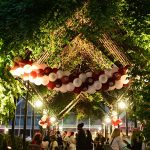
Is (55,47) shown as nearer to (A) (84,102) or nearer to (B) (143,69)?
(B) (143,69)

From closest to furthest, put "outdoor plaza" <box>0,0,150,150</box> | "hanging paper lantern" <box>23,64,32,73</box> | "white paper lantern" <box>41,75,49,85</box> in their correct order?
"outdoor plaza" <box>0,0,150,150</box>, "hanging paper lantern" <box>23,64,32,73</box>, "white paper lantern" <box>41,75,49,85</box>

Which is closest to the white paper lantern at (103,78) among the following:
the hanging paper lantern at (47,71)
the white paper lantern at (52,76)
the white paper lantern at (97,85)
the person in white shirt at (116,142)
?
the white paper lantern at (97,85)

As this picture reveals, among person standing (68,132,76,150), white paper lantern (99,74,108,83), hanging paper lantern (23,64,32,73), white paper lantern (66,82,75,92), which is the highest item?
hanging paper lantern (23,64,32,73)

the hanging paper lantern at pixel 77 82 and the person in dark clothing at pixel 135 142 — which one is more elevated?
the hanging paper lantern at pixel 77 82

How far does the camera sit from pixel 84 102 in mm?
32406

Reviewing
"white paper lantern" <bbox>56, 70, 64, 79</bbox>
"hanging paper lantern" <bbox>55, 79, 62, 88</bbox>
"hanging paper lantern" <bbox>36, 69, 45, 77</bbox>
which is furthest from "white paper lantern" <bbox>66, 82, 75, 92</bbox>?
"hanging paper lantern" <bbox>36, 69, 45, 77</bbox>

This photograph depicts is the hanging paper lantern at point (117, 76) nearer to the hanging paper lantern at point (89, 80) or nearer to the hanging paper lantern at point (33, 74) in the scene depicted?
the hanging paper lantern at point (89, 80)

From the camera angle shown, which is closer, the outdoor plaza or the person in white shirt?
the outdoor plaza

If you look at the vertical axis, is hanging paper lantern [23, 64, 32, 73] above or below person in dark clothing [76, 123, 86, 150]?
above

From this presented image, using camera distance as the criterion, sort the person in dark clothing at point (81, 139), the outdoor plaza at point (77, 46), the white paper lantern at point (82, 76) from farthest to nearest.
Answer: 1. the white paper lantern at point (82, 76)
2. the person in dark clothing at point (81, 139)
3. the outdoor plaza at point (77, 46)

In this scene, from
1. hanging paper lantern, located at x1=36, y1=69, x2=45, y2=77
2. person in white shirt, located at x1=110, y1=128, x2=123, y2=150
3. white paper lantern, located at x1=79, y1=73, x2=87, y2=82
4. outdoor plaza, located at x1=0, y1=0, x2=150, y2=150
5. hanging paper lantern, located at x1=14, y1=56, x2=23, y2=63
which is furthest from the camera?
white paper lantern, located at x1=79, y1=73, x2=87, y2=82

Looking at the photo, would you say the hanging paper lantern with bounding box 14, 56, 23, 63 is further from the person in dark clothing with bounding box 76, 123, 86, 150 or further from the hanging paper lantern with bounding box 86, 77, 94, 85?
the person in dark clothing with bounding box 76, 123, 86, 150

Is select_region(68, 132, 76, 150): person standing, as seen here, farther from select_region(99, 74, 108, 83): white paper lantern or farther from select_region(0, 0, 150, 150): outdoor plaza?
select_region(99, 74, 108, 83): white paper lantern

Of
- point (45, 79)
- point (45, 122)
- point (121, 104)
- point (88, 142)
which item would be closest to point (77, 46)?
point (45, 79)
